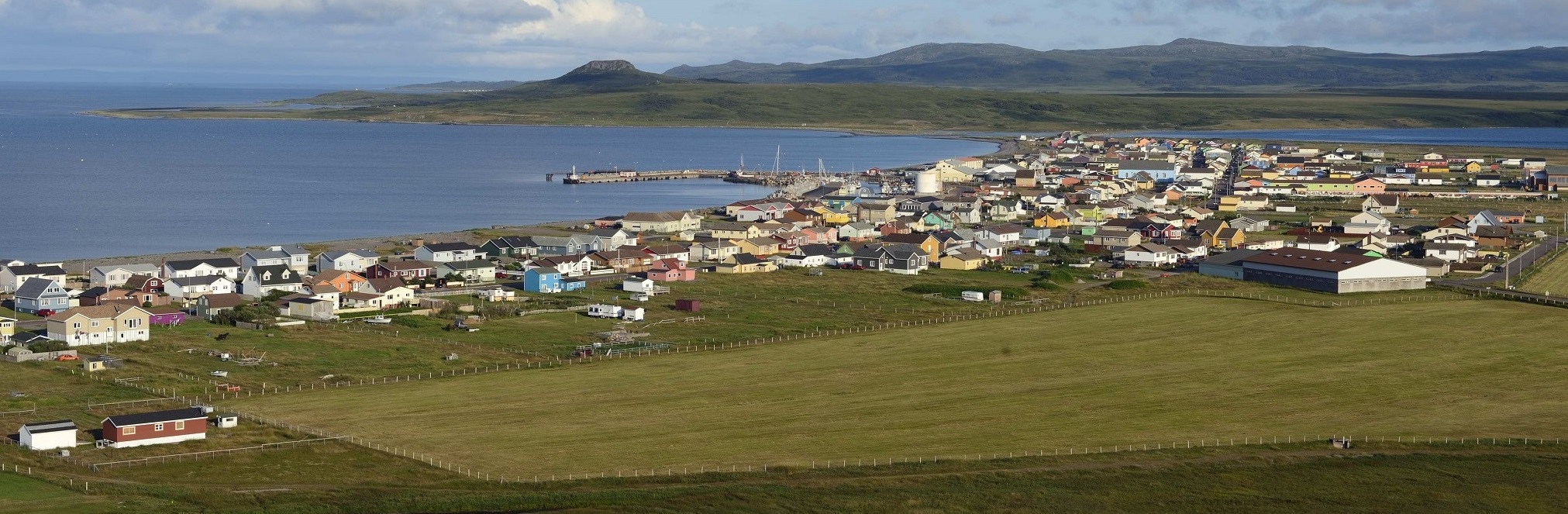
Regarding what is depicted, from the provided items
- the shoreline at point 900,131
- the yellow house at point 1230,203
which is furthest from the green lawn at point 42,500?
the shoreline at point 900,131

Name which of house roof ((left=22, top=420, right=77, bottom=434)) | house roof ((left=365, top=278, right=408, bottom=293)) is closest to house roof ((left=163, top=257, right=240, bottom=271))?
house roof ((left=365, top=278, right=408, bottom=293))

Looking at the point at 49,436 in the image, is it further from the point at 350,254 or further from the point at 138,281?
the point at 350,254

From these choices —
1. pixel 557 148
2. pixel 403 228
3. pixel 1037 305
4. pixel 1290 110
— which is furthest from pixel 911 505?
pixel 1290 110

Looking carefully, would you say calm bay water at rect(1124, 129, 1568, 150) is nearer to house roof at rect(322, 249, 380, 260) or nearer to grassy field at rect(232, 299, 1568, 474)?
grassy field at rect(232, 299, 1568, 474)

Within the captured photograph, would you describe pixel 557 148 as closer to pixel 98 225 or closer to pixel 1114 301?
pixel 98 225

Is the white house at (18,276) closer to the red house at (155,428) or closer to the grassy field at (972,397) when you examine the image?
the grassy field at (972,397)

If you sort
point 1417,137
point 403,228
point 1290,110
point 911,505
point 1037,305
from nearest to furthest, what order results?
point 911,505
point 1037,305
point 403,228
point 1417,137
point 1290,110
